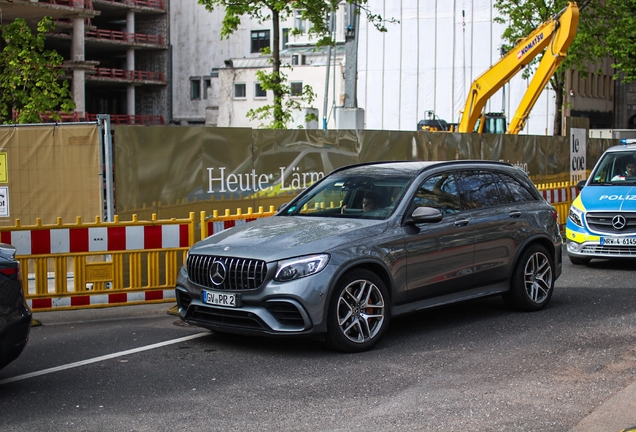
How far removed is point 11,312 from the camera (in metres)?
6.44

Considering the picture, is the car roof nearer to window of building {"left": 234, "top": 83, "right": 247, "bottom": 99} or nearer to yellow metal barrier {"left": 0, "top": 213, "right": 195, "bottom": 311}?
yellow metal barrier {"left": 0, "top": 213, "right": 195, "bottom": 311}

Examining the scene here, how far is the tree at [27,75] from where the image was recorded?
20203mm

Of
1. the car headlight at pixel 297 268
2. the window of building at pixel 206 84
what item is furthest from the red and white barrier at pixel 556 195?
the window of building at pixel 206 84

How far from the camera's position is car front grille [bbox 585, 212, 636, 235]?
1309 cm

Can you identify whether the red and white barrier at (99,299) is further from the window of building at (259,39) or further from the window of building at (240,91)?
the window of building at (259,39)

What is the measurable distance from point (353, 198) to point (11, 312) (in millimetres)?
3622

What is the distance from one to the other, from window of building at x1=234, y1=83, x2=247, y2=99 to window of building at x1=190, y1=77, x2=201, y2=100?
6157 mm

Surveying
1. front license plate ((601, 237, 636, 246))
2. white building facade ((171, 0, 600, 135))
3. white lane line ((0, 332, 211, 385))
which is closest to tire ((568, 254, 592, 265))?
front license plate ((601, 237, 636, 246))

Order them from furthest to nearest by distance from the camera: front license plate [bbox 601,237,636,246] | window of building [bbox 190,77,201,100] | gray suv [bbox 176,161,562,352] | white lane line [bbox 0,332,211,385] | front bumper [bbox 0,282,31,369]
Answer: window of building [bbox 190,77,201,100], front license plate [bbox 601,237,636,246], gray suv [bbox 176,161,562,352], white lane line [bbox 0,332,211,385], front bumper [bbox 0,282,31,369]

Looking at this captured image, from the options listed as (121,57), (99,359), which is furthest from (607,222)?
(121,57)

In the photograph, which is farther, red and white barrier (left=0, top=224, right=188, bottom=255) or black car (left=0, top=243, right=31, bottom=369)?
red and white barrier (left=0, top=224, right=188, bottom=255)

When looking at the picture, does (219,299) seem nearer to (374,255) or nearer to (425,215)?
(374,255)

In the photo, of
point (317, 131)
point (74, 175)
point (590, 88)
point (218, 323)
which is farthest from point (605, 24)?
point (218, 323)

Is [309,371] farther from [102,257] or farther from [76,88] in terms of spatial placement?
[76,88]
